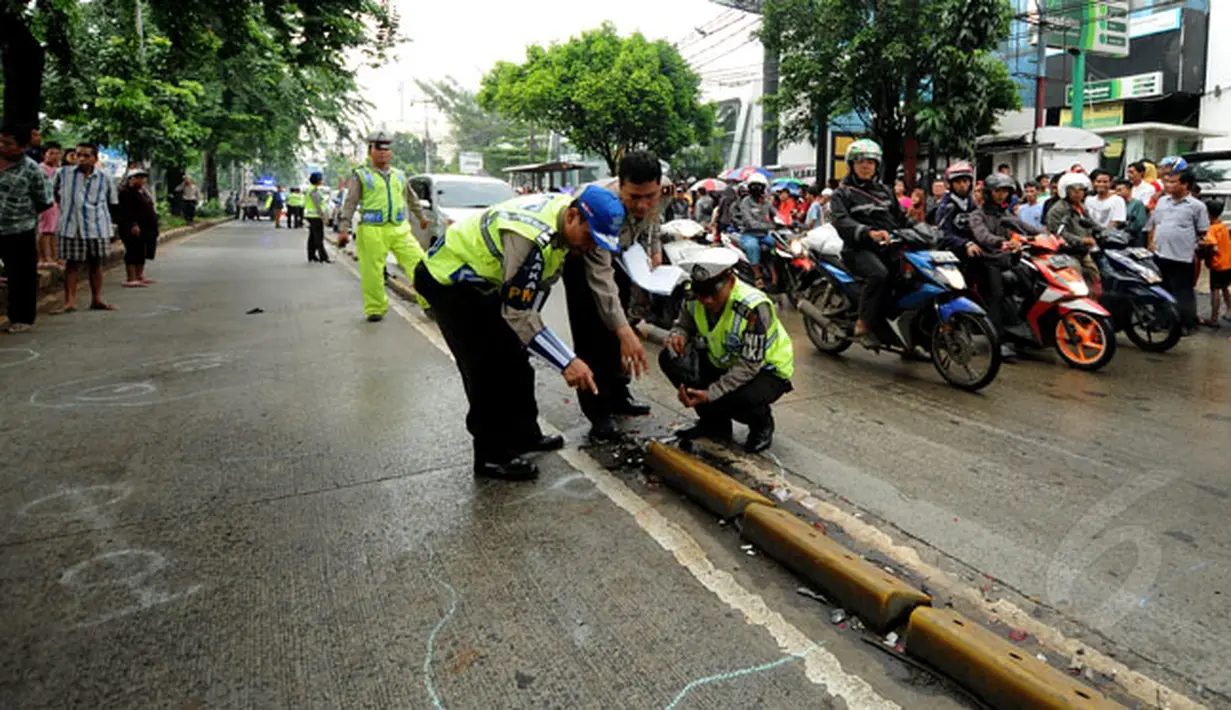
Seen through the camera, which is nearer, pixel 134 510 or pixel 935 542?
pixel 935 542

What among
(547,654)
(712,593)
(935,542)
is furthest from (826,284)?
(547,654)

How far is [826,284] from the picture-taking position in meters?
6.86

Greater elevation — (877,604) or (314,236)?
(314,236)

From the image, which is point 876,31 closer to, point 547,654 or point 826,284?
point 826,284

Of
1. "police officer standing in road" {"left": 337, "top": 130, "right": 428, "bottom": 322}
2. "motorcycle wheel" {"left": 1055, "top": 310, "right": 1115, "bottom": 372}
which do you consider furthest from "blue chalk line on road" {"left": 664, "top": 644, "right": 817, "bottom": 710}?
"police officer standing in road" {"left": 337, "top": 130, "right": 428, "bottom": 322}

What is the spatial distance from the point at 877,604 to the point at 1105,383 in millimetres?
4328

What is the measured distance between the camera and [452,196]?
13.6 metres

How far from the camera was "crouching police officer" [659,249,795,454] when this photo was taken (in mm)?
3969

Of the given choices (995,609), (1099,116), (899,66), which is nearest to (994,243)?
(995,609)

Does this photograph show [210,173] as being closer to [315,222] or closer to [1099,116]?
[315,222]

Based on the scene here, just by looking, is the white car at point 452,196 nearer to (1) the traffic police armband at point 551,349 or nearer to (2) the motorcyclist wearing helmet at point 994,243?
Result: (2) the motorcyclist wearing helmet at point 994,243

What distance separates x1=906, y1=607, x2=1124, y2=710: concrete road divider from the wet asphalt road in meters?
0.08

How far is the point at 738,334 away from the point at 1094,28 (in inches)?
834

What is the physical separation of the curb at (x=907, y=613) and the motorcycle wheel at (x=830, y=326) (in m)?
3.43
